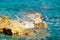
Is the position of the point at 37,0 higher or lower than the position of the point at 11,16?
higher

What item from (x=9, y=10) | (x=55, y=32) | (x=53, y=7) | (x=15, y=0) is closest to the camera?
(x=55, y=32)

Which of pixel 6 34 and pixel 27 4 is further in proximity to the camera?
pixel 27 4

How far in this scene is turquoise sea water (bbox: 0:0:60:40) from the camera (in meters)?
15.2

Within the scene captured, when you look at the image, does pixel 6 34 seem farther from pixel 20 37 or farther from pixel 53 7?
pixel 53 7

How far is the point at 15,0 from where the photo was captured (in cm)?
2173

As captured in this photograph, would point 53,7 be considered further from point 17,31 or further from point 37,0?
point 17,31

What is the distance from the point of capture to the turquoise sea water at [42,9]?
49.9 feet

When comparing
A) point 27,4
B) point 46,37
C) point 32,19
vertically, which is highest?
point 27,4

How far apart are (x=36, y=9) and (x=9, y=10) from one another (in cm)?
175

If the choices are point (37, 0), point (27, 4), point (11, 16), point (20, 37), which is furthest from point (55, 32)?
point (37, 0)

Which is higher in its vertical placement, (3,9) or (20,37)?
(3,9)

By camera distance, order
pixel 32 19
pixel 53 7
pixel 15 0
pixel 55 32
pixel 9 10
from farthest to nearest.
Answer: pixel 15 0, pixel 53 7, pixel 9 10, pixel 32 19, pixel 55 32

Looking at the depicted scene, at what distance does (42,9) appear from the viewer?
19547 mm

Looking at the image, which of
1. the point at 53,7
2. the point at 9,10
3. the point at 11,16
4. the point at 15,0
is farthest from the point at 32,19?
the point at 15,0
